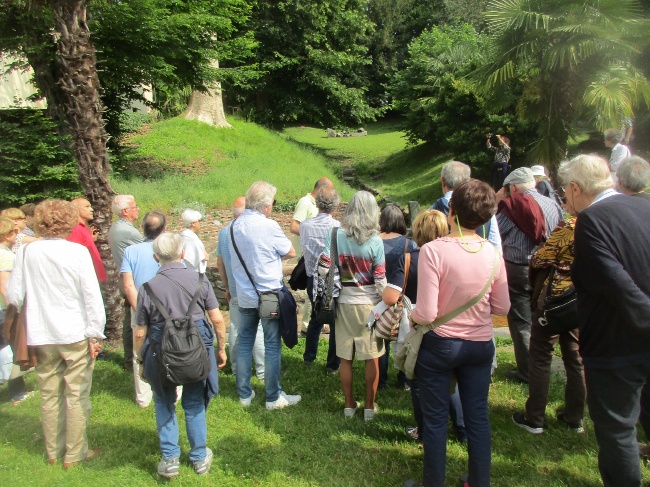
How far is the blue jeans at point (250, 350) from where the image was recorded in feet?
14.5

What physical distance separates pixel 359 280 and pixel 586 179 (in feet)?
5.69

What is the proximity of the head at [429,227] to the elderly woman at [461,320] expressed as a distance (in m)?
0.58

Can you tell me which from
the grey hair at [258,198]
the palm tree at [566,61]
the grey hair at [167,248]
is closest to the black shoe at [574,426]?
the grey hair at [258,198]

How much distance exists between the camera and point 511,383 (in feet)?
15.3

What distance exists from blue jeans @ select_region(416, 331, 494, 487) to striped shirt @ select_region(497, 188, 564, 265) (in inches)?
61.8

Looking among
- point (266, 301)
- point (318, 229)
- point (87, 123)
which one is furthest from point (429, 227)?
point (87, 123)

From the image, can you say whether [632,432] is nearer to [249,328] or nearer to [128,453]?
[249,328]

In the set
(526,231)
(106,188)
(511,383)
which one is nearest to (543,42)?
(526,231)

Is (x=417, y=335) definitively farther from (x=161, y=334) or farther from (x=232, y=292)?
(x=232, y=292)

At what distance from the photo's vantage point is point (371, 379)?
4.17m

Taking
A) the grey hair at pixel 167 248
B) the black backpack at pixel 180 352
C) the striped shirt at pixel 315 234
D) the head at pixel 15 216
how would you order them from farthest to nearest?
the head at pixel 15 216 < the striped shirt at pixel 315 234 < the grey hair at pixel 167 248 < the black backpack at pixel 180 352

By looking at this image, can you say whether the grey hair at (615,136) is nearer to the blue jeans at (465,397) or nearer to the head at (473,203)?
the head at (473,203)

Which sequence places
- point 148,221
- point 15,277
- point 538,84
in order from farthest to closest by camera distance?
point 538,84, point 148,221, point 15,277

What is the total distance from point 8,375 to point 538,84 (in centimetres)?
923
